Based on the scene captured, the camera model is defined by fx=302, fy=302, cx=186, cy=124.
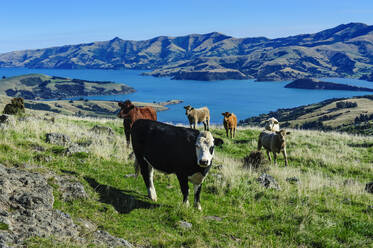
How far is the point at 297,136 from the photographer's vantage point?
84.5 ft

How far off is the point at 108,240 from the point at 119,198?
2294 millimetres

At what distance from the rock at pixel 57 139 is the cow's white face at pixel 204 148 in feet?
25.6

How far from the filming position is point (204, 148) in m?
7.29

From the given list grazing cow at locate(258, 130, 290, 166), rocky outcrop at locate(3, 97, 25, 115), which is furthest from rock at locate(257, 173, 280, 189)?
rocky outcrop at locate(3, 97, 25, 115)

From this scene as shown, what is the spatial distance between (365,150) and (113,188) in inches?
771

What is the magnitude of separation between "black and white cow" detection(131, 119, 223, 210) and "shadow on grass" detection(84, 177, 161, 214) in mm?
470

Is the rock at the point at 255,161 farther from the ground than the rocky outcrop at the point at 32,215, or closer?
closer

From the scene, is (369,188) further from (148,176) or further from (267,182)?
(148,176)

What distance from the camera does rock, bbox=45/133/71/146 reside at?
42.0ft

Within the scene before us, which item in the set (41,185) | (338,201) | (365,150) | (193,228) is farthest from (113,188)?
(365,150)

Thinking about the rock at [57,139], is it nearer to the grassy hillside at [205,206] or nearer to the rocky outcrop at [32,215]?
the grassy hillside at [205,206]

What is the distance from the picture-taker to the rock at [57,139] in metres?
12.8

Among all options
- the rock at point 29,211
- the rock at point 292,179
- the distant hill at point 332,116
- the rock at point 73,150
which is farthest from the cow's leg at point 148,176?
the distant hill at point 332,116

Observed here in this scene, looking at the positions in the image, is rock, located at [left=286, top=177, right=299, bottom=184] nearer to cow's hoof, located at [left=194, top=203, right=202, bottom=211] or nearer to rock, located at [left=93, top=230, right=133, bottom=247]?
cow's hoof, located at [left=194, top=203, right=202, bottom=211]
